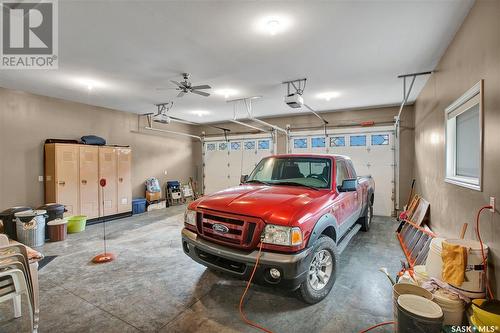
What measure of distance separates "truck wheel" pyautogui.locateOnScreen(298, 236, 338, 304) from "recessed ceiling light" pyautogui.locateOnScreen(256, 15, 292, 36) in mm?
2707

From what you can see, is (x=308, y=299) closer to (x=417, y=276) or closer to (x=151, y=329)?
(x=417, y=276)

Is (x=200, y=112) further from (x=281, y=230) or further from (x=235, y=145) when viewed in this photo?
(x=281, y=230)

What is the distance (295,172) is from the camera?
3629 millimetres

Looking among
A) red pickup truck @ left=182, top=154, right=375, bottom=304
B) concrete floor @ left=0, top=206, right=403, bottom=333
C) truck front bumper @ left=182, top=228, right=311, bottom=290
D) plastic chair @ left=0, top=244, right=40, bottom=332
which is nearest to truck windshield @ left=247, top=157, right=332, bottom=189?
red pickup truck @ left=182, top=154, right=375, bottom=304

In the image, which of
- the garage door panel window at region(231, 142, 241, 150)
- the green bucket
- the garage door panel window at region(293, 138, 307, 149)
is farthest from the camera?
the garage door panel window at region(231, 142, 241, 150)

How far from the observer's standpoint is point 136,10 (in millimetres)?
2678

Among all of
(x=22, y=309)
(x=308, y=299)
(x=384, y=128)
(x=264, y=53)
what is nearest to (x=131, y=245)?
(x=22, y=309)

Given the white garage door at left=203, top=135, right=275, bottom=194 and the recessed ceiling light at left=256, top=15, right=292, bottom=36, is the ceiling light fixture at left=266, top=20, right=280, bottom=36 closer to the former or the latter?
the recessed ceiling light at left=256, top=15, right=292, bottom=36

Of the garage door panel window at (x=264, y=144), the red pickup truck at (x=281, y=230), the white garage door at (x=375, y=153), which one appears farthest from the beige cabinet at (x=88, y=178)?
the white garage door at (x=375, y=153)

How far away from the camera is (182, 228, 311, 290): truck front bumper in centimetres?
219

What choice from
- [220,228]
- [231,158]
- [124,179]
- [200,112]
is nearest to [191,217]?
[220,228]

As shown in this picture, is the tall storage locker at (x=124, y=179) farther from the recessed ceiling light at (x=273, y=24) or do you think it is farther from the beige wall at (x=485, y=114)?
the beige wall at (x=485, y=114)

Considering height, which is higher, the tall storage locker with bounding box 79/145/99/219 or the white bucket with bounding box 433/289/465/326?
the tall storage locker with bounding box 79/145/99/219

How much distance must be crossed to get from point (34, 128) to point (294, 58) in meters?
6.56
